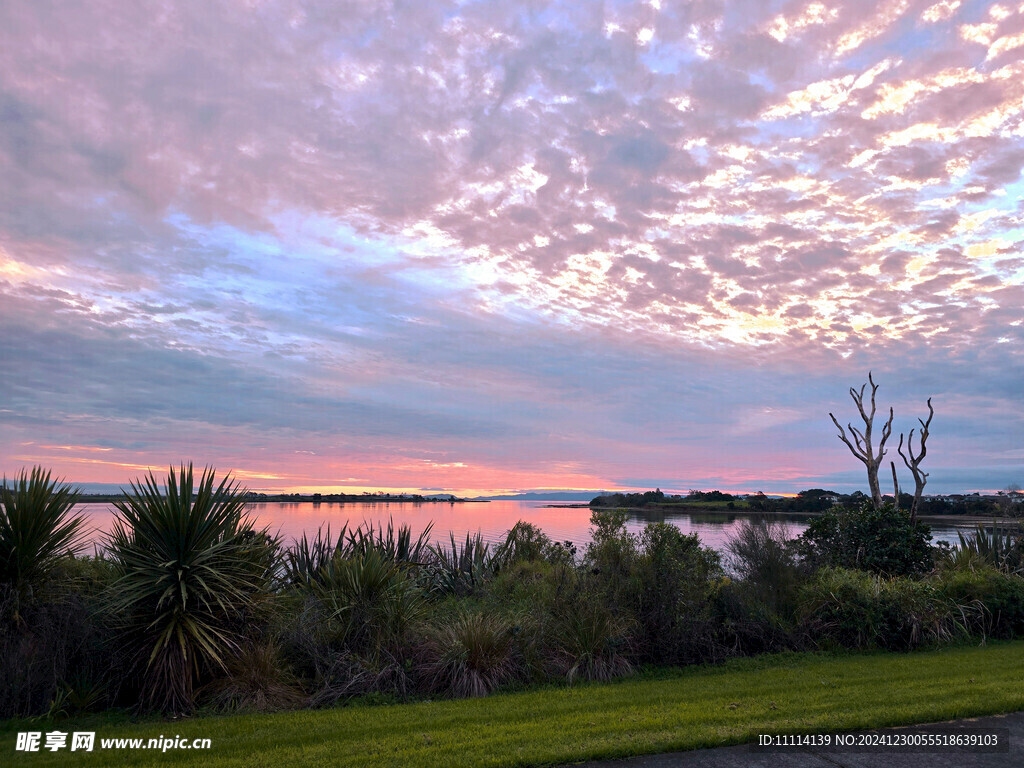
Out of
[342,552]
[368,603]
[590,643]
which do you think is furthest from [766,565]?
[342,552]

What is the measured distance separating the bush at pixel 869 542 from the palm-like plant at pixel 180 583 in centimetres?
1117

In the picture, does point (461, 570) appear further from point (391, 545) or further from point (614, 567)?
point (614, 567)

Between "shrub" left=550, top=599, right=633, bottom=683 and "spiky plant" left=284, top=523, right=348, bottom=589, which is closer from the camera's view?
"shrub" left=550, top=599, right=633, bottom=683

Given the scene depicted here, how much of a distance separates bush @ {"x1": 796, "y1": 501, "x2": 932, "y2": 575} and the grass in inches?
224

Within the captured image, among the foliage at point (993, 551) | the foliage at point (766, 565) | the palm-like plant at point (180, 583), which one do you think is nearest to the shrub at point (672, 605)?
the foliage at point (766, 565)

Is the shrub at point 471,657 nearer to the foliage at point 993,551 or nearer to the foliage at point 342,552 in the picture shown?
the foliage at point 342,552

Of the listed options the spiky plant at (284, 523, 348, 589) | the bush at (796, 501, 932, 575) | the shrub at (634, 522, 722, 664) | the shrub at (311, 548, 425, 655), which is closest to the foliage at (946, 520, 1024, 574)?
the bush at (796, 501, 932, 575)

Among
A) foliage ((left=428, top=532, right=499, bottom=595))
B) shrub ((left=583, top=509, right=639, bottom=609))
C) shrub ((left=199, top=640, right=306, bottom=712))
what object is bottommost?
shrub ((left=199, top=640, right=306, bottom=712))

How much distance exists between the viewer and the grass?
19.5 ft

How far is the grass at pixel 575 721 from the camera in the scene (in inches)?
234

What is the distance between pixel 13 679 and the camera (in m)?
7.89

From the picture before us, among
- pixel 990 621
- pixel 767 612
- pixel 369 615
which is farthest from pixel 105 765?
pixel 990 621

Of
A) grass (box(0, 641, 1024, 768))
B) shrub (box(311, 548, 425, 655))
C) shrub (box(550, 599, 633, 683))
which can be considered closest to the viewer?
grass (box(0, 641, 1024, 768))

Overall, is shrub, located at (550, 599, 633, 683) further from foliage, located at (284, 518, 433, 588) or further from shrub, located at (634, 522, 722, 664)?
foliage, located at (284, 518, 433, 588)
